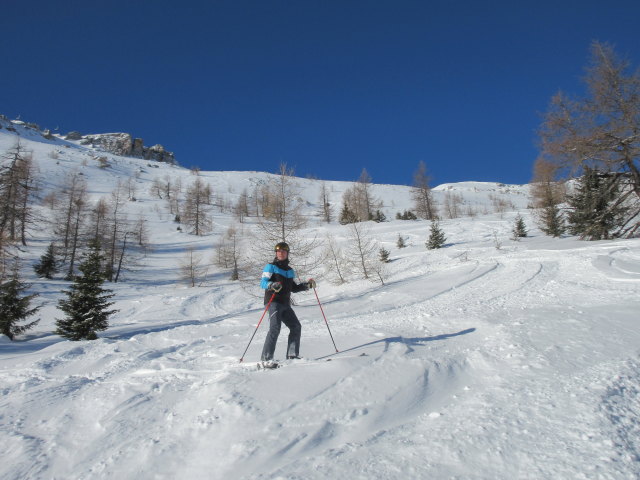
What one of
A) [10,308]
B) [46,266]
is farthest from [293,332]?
[46,266]

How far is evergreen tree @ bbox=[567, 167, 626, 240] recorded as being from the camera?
13461 millimetres

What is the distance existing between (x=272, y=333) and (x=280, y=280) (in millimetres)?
875

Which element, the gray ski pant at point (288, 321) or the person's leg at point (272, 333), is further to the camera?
the gray ski pant at point (288, 321)

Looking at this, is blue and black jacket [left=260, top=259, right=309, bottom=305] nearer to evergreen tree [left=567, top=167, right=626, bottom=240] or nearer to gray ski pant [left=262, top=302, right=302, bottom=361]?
gray ski pant [left=262, top=302, right=302, bottom=361]

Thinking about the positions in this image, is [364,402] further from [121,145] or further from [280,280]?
[121,145]

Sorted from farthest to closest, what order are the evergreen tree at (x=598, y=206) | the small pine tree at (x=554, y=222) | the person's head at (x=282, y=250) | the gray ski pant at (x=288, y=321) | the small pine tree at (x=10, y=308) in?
the small pine tree at (x=554, y=222) → the evergreen tree at (x=598, y=206) → the small pine tree at (x=10, y=308) → the person's head at (x=282, y=250) → the gray ski pant at (x=288, y=321)

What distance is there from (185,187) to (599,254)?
322 ft

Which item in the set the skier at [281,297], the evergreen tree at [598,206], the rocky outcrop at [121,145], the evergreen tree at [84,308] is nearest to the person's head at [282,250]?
the skier at [281,297]

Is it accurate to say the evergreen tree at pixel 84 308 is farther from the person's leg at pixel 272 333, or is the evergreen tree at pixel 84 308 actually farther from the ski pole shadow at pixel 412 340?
the ski pole shadow at pixel 412 340

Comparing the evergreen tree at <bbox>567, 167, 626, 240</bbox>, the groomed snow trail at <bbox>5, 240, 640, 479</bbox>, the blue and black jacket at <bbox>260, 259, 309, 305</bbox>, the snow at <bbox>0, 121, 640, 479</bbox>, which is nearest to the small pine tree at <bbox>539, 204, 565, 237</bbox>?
the evergreen tree at <bbox>567, 167, 626, 240</bbox>

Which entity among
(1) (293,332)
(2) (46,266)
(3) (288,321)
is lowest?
(1) (293,332)

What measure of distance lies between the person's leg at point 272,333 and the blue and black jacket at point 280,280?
0.14 meters

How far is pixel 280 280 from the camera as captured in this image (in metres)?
5.29

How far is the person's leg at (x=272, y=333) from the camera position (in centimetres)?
476
